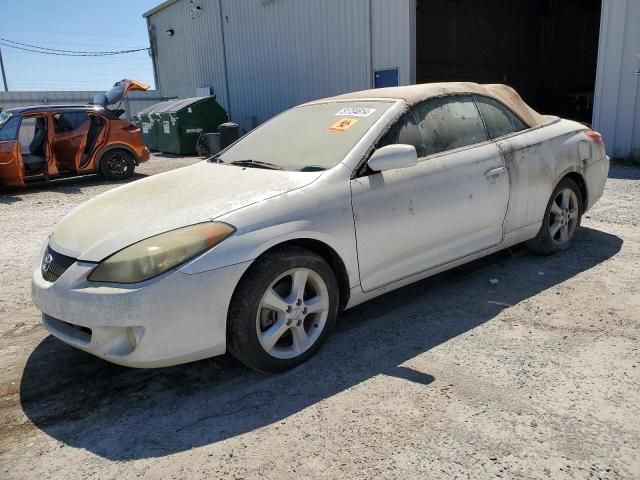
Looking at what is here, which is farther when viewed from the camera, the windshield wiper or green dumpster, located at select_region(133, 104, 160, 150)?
green dumpster, located at select_region(133, 104, 160, 150)

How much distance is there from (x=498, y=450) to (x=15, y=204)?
9002mm

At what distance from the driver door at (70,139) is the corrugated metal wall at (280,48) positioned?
6.79 meters

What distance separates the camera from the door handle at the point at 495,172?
3.82 m

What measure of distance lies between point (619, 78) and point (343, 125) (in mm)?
8256

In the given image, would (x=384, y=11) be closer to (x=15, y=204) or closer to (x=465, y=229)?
(x=15, y=204)

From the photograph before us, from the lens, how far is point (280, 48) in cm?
1652

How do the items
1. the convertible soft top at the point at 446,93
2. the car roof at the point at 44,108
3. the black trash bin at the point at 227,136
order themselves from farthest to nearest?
the car roof at the point at 44,108
the black trash bin at the point at 227,136
the convertible soft top at the point at 446,93

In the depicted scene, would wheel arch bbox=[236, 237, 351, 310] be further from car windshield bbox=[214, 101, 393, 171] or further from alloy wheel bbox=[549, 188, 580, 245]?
alloy wheel bbox=[549, 188, 580, 245]

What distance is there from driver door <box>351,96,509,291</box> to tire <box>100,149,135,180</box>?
8.75m

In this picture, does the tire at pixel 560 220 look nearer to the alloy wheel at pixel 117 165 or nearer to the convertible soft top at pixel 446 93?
the convertible soft top at pixel 446 93

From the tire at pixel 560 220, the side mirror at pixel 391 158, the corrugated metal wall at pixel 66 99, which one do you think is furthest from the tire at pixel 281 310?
the corrugated metal wall at pixel 66 99

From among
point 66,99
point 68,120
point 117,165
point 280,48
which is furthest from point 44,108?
point 66,99

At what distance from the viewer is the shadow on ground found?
8.26ft

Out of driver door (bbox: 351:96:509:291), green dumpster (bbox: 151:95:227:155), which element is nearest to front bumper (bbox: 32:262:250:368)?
driver door (bbox: 351:96:509:291)
